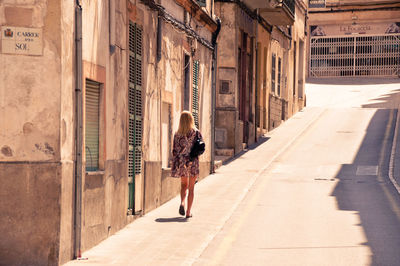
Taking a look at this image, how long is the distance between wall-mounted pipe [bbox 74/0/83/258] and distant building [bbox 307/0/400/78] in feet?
156

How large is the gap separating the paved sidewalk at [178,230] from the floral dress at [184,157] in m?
0.82

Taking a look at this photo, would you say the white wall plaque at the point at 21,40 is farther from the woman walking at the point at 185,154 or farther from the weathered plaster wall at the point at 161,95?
the woman walking at the point at 185,154

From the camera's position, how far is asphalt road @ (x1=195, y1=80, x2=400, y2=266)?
33.1 feet

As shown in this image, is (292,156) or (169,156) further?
(292,156)

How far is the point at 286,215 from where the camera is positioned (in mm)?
13836

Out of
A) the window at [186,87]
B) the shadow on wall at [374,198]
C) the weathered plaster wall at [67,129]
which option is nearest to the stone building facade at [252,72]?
the shadow on wall at [374,198]

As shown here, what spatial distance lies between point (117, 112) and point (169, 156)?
15.6 ft

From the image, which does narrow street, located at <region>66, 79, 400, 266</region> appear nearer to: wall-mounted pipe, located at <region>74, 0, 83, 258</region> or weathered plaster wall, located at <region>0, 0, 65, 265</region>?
wall-mounted pipe, located at <region>74, 0, 83, 258</region>

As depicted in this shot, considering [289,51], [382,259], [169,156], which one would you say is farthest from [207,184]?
[289,51]

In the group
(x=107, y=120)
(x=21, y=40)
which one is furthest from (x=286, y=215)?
(x=21, y=40)

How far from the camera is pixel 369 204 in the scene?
15.7 m

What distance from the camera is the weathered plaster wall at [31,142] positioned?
8.92 m

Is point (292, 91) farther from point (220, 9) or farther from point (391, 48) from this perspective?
point (391, 48)

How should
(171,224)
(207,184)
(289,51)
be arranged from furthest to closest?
(289,51), (207,184), (171,224)
